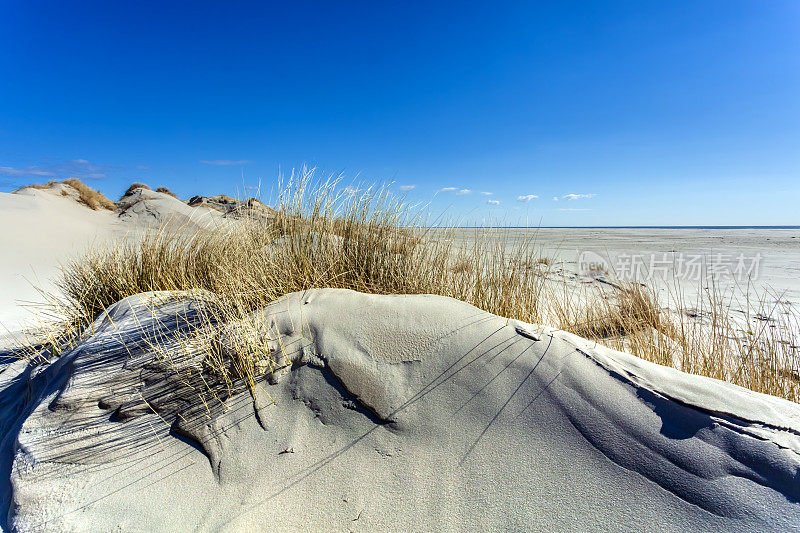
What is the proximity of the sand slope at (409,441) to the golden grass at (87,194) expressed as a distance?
15.3m

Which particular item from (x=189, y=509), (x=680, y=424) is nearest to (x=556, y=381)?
(x=680, y=424)

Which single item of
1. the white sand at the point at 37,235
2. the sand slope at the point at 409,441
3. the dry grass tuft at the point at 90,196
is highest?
the dry grass tuft at the point at 90,196

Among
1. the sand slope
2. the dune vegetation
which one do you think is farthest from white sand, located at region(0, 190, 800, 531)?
the dune vegetation

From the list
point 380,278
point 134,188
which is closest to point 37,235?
point 134,188

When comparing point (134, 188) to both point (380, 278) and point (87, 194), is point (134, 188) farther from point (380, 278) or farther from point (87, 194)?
point (380, 278)

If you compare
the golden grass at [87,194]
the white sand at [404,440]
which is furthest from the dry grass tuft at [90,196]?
the white sand at [404,440]

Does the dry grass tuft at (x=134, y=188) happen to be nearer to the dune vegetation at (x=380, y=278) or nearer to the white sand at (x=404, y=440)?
the dune vegetation at (x=380, y=278)

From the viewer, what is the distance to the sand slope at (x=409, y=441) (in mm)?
1244

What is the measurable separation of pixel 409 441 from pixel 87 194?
58.3 ft

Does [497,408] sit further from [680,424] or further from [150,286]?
[150,286]

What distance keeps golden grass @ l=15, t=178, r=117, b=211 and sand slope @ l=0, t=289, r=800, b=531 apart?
1527 centimetres

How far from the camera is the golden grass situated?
1352 centimetres

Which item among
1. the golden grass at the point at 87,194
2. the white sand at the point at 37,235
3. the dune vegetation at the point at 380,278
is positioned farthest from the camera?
the golden grass at the point at 87,194

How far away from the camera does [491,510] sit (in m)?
1.24
